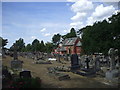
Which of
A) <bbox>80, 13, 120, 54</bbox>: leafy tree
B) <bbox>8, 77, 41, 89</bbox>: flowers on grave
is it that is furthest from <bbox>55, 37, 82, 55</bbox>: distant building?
<bbox>8, 77, 41, 89</bbox>: flowers on grave

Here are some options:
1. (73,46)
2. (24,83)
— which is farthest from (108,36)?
(73,46)

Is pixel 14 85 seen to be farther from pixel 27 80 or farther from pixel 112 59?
pixel 112 59

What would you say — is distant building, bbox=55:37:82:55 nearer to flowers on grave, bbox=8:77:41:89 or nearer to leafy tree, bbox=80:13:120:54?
leafy tree, bbox=80:13:120:54

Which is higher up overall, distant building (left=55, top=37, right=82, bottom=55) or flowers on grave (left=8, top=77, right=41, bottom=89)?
distant building (left=55, top=37, right=82, bottom=55)

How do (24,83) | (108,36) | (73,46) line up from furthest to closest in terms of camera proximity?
1. (73,46)
2. (108,36)
3. (24,83)

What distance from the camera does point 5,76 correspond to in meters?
9.87

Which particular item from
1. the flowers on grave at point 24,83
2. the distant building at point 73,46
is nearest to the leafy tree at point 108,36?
the flowers on grave at point 24,83

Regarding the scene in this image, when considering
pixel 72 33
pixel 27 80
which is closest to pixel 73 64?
pixel 27 80

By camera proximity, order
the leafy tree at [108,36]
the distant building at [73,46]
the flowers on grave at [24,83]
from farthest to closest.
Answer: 1. the distant building at [73,46]
2. the leafy tree at [108,36]
3. the flowers on grave at [24,83]

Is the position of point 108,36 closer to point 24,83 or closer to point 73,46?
point 24,83

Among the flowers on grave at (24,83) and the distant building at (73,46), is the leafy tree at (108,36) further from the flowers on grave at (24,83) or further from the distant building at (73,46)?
the distant building at (73,46)

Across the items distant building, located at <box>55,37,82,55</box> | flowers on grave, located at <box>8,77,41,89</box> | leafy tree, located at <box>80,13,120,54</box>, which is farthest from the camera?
distant building, located at <box>55,37,82,55</box>

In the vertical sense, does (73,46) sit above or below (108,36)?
above

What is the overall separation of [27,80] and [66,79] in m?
4.78
